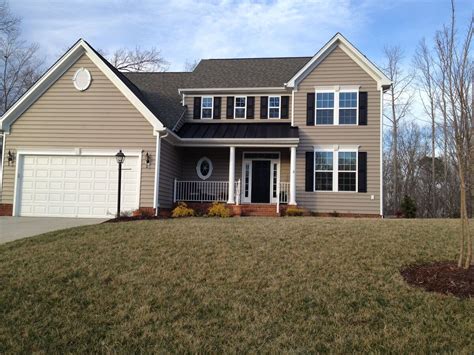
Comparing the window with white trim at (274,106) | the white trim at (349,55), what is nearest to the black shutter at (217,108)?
the window with white trim at (274,106)

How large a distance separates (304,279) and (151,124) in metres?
9.93

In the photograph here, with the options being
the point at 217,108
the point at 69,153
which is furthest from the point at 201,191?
the point at 69,153

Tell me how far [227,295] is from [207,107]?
13.8 m

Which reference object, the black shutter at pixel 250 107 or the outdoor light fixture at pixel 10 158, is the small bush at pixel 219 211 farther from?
the outdoor light fixture at pixel 10 158

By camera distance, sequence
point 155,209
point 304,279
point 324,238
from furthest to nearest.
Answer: point 155,209
point 324,238
point 304,279

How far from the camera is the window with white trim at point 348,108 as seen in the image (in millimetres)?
16469

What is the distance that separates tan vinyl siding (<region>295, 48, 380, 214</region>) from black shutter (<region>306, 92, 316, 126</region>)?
0.14 m

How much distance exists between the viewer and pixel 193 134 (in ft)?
55.8

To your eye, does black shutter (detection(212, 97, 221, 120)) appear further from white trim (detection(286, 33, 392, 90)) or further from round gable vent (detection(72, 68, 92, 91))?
round gable vent (detection(72, 68, 92, 91))

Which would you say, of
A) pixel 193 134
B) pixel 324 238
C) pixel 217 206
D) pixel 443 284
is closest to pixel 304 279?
pixel 443 284

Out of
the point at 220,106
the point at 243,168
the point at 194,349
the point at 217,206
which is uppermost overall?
the point at 220,106

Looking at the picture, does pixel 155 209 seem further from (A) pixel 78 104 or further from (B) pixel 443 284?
(B) pixel 443 284

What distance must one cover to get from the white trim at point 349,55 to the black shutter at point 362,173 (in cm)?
281

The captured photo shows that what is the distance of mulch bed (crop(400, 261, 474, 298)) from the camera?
5.71 m
